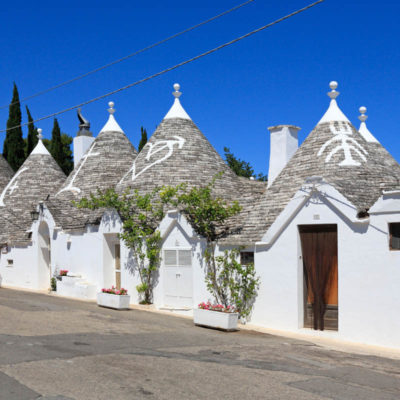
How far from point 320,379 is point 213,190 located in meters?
11.7

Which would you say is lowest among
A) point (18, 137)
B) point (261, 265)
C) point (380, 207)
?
point (261, 265)

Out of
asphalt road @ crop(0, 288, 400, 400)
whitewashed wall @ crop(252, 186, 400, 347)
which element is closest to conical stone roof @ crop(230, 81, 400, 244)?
whitewashed wall @ crop(252, 186, 400, 347)

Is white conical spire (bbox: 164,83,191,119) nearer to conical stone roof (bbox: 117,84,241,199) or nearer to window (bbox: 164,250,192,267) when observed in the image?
conical stone roof (bbox: 117,84,241,199)

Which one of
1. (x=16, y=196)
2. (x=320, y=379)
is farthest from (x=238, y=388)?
(x=16, y=196)

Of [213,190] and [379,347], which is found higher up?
[213,190]

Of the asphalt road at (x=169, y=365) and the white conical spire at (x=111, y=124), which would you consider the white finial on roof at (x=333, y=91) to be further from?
the white conical spire at (x=111, y=124)

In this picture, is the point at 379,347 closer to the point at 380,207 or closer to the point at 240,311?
the point at 380,207

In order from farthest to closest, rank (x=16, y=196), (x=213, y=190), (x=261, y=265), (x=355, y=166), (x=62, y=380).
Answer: (x=16, y=196)
(x=213, y=190)
(x=355, y=166)
(x=261, y=265)
(x=62, y=380)

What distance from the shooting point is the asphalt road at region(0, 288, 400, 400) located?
23.5 feet

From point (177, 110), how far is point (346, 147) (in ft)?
27.2

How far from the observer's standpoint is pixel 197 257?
52.8ft

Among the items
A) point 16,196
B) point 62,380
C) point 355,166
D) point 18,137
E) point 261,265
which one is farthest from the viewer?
point 18,137

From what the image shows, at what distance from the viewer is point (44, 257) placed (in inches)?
945

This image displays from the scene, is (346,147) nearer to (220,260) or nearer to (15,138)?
(220,260)
